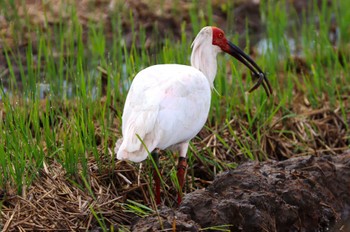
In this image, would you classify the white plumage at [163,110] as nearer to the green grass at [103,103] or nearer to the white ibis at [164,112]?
the white ibis at [164,112]

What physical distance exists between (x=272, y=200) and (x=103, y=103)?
203cm

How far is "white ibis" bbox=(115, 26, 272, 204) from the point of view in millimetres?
5523

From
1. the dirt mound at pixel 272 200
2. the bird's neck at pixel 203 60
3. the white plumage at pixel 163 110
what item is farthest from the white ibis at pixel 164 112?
the dirt mound at pixel 272 200

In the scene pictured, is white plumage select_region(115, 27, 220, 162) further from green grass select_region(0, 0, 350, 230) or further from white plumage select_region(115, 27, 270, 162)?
green grass select_region(0, 0, 350, 230)

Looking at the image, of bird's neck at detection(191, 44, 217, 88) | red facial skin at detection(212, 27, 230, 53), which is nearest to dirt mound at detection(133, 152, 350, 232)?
bird's neck at detection(191, 44, 217, 88)

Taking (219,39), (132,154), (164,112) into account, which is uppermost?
(219,39)

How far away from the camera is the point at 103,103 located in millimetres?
7223

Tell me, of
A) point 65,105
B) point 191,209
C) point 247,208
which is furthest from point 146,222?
point 65,105

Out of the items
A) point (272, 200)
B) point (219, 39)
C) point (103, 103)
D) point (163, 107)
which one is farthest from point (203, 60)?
point (272, 200)

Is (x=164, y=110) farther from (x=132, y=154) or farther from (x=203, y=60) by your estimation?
(x=203, y=60)

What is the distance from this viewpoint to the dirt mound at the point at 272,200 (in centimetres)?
524

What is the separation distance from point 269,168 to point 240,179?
41 centimetres

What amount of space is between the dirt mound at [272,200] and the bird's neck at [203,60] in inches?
31.3

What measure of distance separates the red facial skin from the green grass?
1.18 ft
